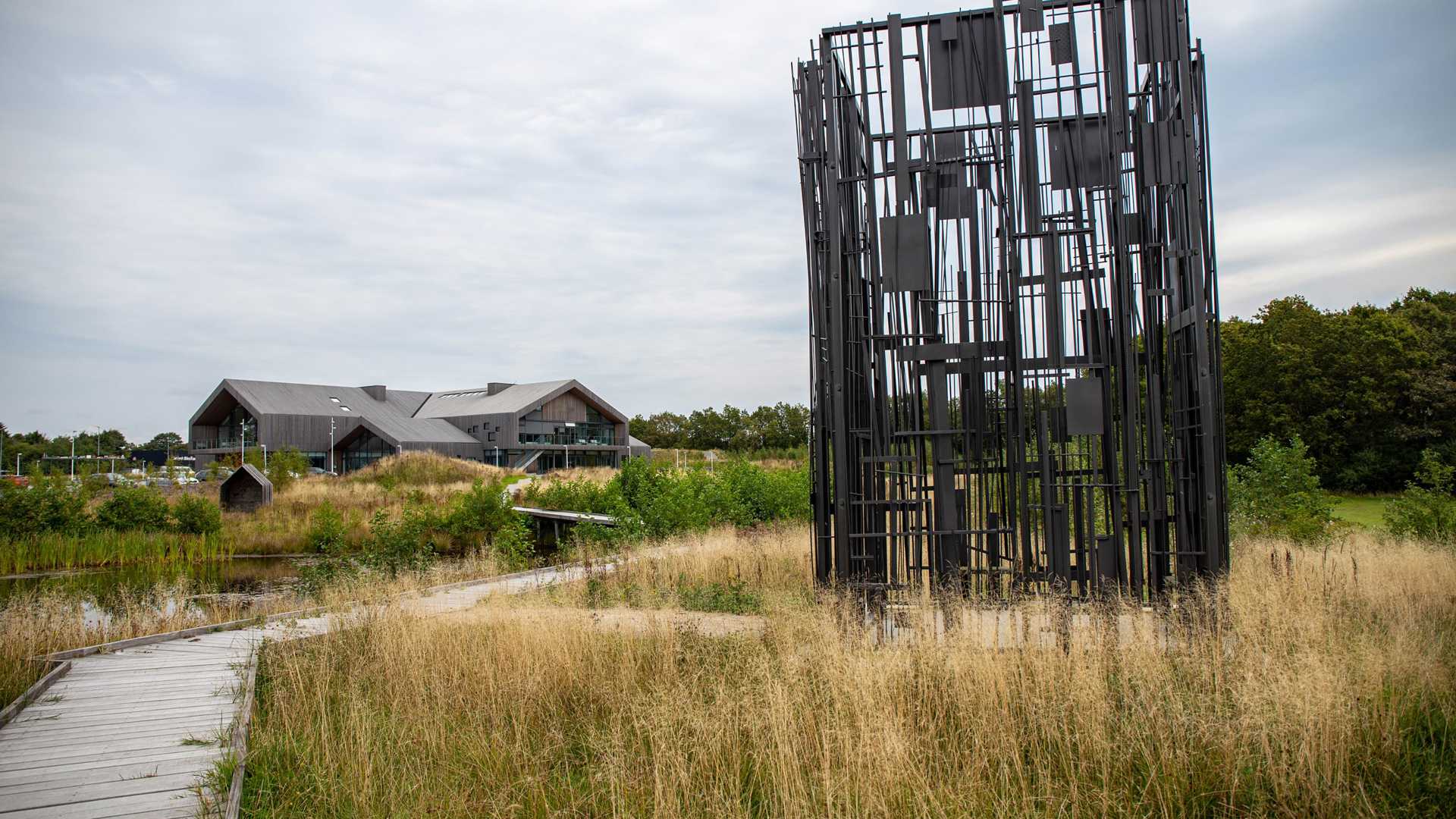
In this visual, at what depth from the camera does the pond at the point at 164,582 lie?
1016cm

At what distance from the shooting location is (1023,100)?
6172 mm

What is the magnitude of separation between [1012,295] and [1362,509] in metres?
18.3

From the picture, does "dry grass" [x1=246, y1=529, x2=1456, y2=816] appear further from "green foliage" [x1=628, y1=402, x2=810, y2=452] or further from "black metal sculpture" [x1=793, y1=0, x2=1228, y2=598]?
"green foliage" [x1=628, y1=402, x2=810, y2=452]

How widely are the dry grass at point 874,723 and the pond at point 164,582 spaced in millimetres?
5632

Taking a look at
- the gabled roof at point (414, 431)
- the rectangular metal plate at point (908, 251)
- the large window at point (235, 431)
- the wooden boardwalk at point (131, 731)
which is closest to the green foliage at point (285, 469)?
the gabled roof at point (414, 431)

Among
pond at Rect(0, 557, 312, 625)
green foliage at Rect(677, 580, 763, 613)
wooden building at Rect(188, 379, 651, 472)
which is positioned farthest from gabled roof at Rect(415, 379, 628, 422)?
green foliage at Rect(677, 580, 763, 613)

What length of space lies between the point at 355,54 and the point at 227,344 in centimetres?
3668

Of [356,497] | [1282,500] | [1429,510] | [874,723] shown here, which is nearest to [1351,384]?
[1429,510]

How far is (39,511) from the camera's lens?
611 inches

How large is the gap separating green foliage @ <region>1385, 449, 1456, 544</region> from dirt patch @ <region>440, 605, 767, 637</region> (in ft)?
23.9

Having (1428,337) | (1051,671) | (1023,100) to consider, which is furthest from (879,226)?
(1428,337)

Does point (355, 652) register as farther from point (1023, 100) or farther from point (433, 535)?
point (433, 535)

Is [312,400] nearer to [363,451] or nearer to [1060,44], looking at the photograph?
[363,451]

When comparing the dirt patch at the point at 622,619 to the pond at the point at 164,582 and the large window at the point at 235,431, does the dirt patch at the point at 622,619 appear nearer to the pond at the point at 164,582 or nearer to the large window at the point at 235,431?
the pond at the point at 164,582
